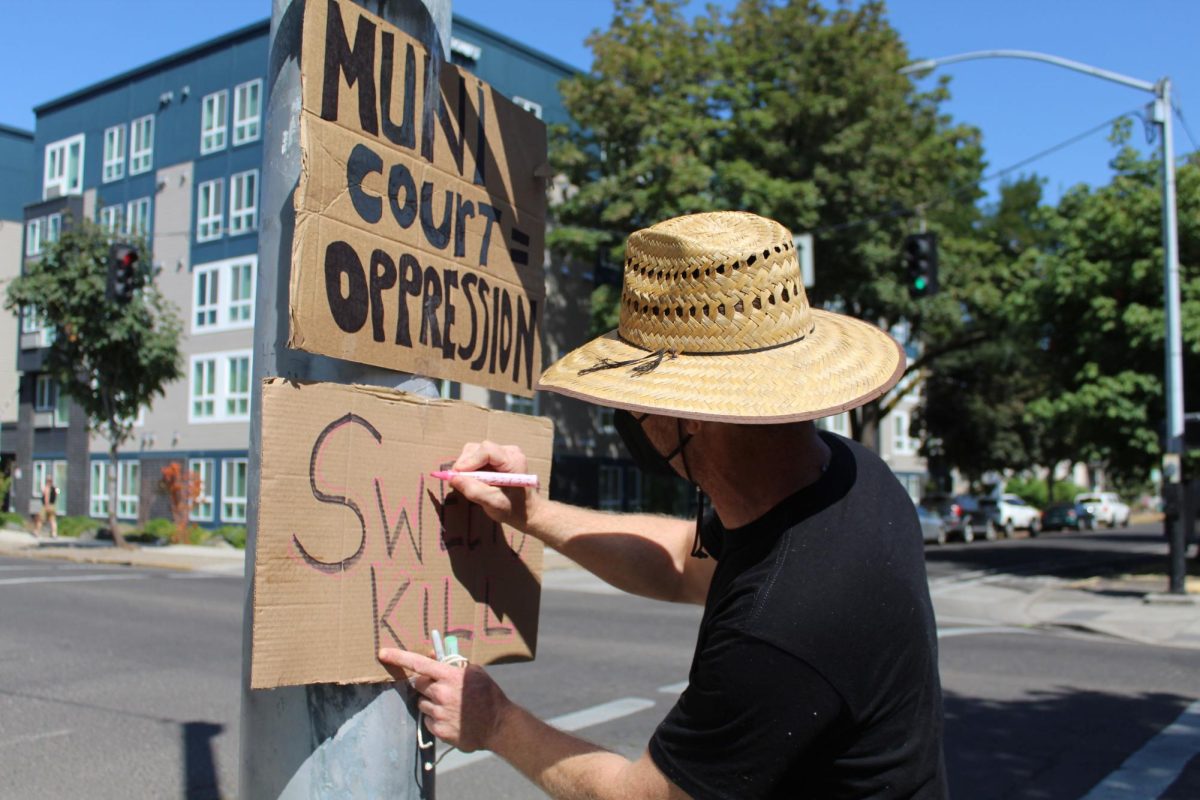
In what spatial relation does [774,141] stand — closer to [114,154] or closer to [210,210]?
[210,210]

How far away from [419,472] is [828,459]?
85cm

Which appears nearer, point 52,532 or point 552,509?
point 552,509

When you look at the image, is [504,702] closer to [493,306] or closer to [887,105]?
[493,306]

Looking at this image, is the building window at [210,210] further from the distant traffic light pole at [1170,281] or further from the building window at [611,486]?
the distant traffic light pole at [1170,281]

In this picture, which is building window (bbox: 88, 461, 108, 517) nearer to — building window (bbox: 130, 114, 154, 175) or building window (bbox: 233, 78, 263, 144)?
building window (bbox: 130, 114, 154, 175)

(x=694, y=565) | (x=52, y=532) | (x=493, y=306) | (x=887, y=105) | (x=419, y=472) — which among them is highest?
(x=887, y=105)

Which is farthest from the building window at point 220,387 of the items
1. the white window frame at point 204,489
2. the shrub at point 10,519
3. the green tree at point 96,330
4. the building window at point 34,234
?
the building window at point 34,234

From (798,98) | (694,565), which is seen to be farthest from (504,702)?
(798,98)

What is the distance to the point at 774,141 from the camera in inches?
1005

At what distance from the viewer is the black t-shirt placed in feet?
5.54

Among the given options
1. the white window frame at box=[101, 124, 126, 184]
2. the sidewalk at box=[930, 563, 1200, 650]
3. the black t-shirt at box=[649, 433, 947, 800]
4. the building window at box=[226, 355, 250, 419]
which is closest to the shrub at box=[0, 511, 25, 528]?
the building window at box=[226, 355, 250, 419]

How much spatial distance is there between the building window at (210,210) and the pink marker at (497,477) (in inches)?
1277

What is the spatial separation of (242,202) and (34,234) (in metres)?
11.3

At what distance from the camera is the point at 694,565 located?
2.57 metres
